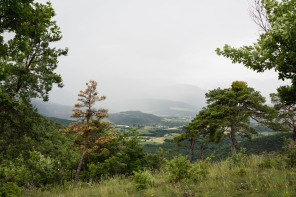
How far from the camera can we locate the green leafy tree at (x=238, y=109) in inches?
741

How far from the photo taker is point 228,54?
6398 millimetres

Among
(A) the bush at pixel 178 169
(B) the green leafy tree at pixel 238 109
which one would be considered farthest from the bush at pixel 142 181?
(B) the green leafy tree at pixel 238 109

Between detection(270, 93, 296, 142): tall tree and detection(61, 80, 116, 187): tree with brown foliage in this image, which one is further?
detection(270, 93, 296, 142): tall tree

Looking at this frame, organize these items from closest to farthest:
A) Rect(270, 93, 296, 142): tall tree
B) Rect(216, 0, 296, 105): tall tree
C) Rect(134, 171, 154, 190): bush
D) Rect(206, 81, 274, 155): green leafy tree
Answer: Rect(216, 0, 296, 105): tall tree < Rect(134, 171, 154, 190): bush < Rect(206, 81, 274, 155): green leafy tree < Rect(270, 93, 296, 142): tall tree

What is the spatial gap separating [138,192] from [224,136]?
1853 cm

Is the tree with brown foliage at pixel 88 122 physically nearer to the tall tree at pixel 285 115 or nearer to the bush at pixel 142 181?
the bush at pixel 142 181

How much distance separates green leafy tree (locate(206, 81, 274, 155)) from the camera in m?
18.8

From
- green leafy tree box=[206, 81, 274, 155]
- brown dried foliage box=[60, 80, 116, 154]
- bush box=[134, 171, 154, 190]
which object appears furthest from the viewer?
green leafy tree box=[206, 81, 274, 155]

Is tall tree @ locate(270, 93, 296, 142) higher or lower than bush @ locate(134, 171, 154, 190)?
higher

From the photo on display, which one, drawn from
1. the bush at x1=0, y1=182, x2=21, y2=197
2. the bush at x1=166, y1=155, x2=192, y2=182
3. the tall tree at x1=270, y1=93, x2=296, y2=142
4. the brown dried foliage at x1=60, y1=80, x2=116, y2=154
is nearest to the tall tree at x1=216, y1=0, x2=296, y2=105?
the bush at x1=166, y1=155, x2=192, y2=182

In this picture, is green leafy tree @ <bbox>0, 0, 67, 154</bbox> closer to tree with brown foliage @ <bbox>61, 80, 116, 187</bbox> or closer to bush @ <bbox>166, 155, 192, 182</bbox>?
tree with brown foliage @ <bbox>61, 80, 116, 187</bbox>

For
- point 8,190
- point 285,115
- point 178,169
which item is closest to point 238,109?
point 285,115

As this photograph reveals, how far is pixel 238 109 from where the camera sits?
19.5 metres

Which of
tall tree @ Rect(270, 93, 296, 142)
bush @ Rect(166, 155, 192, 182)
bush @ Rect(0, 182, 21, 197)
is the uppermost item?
tall tree @ Rect(270, 93, 296, 142)
